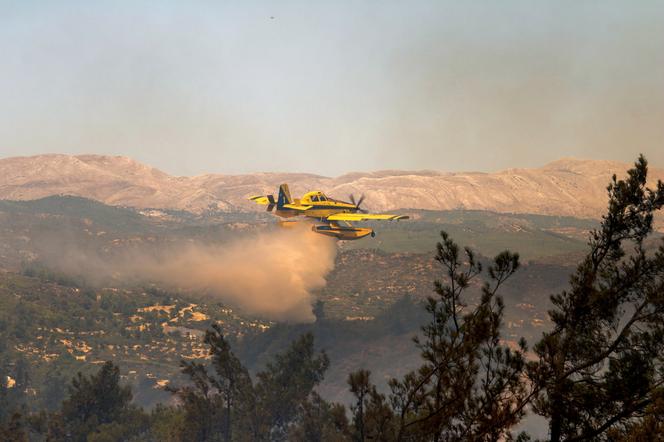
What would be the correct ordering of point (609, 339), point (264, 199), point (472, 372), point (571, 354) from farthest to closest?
point (264, 199), point (609, 339), point (571, 354), point (472, 372)

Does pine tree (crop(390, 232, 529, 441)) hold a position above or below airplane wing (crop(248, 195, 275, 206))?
below

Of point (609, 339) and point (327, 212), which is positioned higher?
point (327, 212)

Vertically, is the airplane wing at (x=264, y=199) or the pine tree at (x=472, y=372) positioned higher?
the airplane wing at (x=264, y=199)

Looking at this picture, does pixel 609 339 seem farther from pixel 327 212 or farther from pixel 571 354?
pixel 327 212

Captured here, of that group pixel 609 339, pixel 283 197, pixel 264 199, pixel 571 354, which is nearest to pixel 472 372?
pixel 571 354

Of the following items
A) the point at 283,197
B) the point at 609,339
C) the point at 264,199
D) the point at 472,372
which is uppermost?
the point at 283,197

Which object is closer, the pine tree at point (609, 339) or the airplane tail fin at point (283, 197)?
the pine tree at point (609, 339)

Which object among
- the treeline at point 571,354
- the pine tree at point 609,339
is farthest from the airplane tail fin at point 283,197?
the pine tree at point 609,339

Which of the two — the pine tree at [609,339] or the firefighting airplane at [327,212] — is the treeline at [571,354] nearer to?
the pine tree at [609,339]

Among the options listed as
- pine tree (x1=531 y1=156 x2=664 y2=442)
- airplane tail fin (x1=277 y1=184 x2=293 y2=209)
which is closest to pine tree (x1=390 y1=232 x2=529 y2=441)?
pine tree (x1=531 y1=156 x2=664 y2=442)

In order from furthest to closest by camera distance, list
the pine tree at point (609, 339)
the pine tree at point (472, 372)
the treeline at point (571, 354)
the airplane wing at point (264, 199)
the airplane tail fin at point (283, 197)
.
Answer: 1. the airplane wing at point (264, 199)
2. the airplane tail fin at point (283, 197)
3. the pine tree at point (472, 372)
4. the pine tree at point (609, 339)
5. the treeline at point (571, 354)

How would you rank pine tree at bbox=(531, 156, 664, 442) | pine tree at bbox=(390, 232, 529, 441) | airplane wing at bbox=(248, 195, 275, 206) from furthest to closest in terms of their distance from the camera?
airplane wing at bbox=(248, 195, 275, 206), pine tree at bbox=(390, 232, 529, 441), pine tree at bbox=(531, 156, 664, 442)

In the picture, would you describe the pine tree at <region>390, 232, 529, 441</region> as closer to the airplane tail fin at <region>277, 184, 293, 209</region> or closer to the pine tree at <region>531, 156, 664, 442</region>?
the pine tree at <region>531, 156, 664, 442</region>

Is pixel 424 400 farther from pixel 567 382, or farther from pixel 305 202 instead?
pixel 305 202
